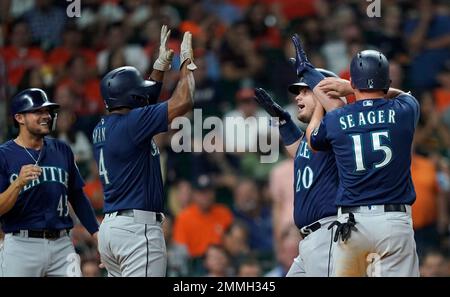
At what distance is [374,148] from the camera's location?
7328 mm

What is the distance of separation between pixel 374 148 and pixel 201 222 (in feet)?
15.3

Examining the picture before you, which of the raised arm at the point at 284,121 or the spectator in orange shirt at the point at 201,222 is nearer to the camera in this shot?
the raised arm at the point at 284,121

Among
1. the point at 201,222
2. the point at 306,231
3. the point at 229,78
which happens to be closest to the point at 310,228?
the point at 306,231

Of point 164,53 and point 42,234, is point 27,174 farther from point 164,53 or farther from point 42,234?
point 164,53

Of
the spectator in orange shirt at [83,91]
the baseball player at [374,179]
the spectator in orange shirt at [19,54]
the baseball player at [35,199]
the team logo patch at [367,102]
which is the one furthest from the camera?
the spectator in orange shirt at [19,54]

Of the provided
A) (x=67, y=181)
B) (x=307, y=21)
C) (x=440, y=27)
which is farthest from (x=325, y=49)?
(x=67, y=181)

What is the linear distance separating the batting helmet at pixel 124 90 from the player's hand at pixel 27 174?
2.37 ft

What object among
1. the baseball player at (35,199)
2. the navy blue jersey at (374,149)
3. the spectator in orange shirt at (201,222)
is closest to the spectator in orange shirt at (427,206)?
the spectator in orange shirt at (201,222)

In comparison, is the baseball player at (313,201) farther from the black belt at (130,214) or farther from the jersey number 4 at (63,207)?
the jersey number 4 at (63,207)

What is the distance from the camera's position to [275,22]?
14070 millimetres

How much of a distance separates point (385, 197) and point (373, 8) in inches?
196

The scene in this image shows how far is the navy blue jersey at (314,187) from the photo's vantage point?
308 inches

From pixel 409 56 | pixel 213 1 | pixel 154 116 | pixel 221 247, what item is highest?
pixel 213 1

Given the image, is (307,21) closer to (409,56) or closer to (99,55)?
(409,56)
